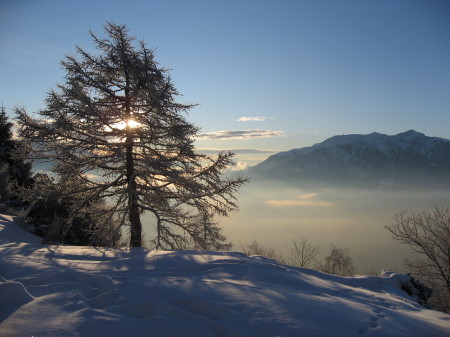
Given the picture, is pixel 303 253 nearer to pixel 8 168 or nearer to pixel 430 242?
pixel 430 242

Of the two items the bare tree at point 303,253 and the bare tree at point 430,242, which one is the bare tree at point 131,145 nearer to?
the bare tree at point 303,253

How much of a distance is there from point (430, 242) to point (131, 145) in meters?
20.6

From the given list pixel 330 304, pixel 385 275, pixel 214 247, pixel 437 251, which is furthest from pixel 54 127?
pixel 437 251

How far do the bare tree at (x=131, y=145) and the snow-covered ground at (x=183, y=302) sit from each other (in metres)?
5.04

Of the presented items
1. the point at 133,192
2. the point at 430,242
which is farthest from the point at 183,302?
the point at 430,242

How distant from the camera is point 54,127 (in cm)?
922

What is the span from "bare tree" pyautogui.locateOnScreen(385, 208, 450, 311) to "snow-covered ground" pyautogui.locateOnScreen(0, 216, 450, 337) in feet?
60.1

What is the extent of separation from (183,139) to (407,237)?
17.9 m

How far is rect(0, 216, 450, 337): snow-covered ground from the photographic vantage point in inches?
112

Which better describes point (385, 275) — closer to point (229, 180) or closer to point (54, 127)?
point (229, 180)

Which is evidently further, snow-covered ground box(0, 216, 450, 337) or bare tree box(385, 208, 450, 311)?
bare tree box(385, 208, 450, 311)

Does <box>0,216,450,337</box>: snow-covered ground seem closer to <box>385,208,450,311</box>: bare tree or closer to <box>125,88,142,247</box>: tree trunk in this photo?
<box>125,88,142,247</box>: tree trunk

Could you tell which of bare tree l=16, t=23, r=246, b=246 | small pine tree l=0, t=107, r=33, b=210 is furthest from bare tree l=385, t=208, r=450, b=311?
small pine tree l=0, t=107, r=33, b=210

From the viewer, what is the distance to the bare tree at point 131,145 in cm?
948
